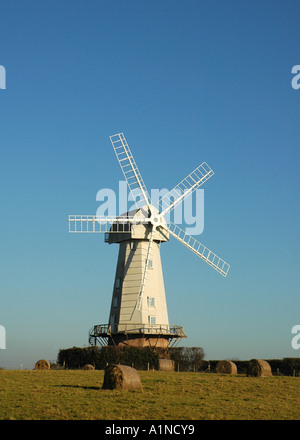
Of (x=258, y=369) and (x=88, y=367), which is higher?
(x=258, y=369)

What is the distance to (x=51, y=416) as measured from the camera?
19.4m

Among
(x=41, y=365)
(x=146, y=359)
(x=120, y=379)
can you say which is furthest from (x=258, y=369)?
(x=41, y=365)

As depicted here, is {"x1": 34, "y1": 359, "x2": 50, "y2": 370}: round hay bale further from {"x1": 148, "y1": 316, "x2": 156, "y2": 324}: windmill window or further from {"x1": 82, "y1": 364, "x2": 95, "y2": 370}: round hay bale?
{"x1": 148, "y1": 316, "x2": 156, "y2": 324}: windmill window

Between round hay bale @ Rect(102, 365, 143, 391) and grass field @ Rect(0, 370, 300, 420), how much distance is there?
549 mm

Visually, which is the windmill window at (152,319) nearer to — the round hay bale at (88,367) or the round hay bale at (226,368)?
the round hay bale at (88,367)

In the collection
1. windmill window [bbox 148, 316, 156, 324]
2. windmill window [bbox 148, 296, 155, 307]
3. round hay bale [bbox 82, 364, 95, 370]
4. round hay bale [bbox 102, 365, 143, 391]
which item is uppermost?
windmill window [bbox 148, 296, 155, 307]

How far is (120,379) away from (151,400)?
3198 mm

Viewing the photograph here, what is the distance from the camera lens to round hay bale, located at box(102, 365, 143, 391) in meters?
26.1

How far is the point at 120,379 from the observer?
26125mm

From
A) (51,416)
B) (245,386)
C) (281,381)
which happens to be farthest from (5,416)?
(281,381)

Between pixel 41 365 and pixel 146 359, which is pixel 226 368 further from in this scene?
pixel 41 365

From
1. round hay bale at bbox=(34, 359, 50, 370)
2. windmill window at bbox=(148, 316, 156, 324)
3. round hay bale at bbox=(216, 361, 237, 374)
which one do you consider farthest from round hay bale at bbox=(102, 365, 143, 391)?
windmill window at bbox=(148, 316, 156, 324)

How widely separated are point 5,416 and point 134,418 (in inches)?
172

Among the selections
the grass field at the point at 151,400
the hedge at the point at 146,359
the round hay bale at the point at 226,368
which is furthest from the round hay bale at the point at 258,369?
the hedge at the point at 146,359
